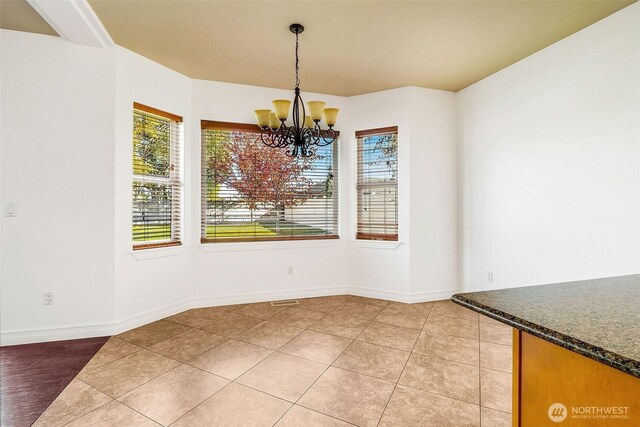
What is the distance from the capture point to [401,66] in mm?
3305

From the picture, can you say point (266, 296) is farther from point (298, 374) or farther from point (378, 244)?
point (298, 374)

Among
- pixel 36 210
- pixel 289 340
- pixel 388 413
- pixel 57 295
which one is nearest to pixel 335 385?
pixel 388 413

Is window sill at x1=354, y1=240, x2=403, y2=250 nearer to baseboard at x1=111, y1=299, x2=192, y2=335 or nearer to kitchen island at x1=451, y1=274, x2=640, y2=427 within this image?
baseboard at x1=111, y1=299, x2=192, y2=335

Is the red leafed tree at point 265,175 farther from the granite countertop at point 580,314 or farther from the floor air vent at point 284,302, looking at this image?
the granite countertop at point 580,314

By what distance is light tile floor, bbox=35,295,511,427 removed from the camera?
1.80 meters

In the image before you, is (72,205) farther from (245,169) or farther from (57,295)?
(245,169)

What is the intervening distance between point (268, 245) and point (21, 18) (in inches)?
114

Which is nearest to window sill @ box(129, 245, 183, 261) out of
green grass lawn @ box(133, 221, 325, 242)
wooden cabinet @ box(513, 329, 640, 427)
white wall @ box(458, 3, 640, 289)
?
green grass lawn @ box(133, 221, 325, 242)

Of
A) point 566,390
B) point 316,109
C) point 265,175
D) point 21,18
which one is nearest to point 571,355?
point 566,390

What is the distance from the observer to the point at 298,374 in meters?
2.24

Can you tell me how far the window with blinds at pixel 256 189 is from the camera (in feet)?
12.4

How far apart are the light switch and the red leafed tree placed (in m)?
1.84

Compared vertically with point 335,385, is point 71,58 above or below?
above

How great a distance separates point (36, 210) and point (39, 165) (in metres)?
0.38
